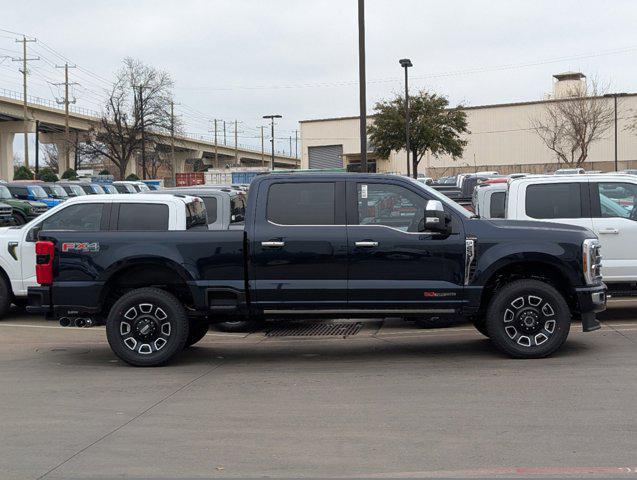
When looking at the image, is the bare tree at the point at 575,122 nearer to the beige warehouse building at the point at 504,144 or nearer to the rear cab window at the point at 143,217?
the beige warehouse building at the point at 504,144

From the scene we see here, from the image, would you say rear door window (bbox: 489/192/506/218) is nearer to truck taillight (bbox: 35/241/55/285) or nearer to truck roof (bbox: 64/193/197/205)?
truck roof (bbox: 64/193/197/205)

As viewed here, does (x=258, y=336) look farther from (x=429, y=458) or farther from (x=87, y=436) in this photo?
(x=429, y=458)

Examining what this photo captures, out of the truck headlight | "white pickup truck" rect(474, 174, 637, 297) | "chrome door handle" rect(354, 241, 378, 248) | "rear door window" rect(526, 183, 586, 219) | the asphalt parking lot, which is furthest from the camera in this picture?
"rear door window" rect(526, 183, 586, 219)

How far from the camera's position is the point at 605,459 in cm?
563

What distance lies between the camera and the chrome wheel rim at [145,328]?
365 inches

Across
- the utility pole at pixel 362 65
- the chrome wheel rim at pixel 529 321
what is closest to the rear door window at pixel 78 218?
the chrome wheel rim at pixel 529 321

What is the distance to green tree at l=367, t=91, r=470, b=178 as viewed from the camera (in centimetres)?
4353

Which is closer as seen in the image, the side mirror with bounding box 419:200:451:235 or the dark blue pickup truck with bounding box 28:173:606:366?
the side mirror with bounding box 419:200:451:235

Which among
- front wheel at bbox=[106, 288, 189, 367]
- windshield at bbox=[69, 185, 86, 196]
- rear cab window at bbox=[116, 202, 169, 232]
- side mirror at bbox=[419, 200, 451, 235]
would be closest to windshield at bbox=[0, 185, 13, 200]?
windshield at bbox=[69, 185, 86, 196]

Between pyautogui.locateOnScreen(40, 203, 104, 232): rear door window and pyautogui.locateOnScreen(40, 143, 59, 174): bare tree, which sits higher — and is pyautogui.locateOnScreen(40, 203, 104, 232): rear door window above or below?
below

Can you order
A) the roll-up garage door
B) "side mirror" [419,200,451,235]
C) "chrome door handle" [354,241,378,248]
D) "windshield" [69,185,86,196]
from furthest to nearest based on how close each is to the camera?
the roll-up garage door, "windshield" [69,185,86,196], "chrome door handle" [354,241,378,248], "side mirror" [419,200,451,235]

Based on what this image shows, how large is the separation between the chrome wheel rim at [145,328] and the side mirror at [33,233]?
357cm

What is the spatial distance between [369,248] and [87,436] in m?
3.69

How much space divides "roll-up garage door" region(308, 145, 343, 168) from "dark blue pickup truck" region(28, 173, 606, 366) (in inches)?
2651
